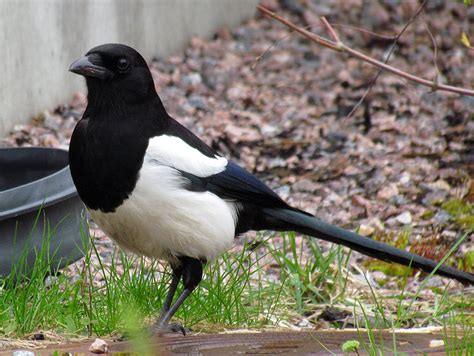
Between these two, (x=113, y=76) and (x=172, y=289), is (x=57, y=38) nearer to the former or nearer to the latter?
(x=113, y=76)

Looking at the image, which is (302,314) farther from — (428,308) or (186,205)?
→ (186,205)

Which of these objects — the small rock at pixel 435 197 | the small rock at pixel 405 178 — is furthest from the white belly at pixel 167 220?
the small rock at pixel 405 178

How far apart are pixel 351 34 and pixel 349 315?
412 cm

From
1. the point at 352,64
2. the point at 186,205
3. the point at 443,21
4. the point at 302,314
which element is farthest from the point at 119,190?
the point at 443,21

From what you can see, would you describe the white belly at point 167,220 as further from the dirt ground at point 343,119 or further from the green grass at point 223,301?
the dirt ground at point 343,119

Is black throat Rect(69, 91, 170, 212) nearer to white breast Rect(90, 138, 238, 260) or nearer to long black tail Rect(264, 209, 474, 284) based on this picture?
white breast Rect(90, 138, 238, 260)

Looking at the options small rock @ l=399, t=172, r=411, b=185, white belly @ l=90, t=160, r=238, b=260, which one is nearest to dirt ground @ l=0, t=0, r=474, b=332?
small rock @ l=399, t=172, r=411, b=185

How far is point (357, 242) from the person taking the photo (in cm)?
336

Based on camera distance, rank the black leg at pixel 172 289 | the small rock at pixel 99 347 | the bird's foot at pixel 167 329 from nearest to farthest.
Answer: the small rock at pixel 99 347, the bird's foot at pixel 167 329, the black leg at pixel 172 289

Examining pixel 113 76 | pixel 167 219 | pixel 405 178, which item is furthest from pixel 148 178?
pixel 405 178

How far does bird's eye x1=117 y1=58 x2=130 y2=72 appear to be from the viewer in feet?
10.1

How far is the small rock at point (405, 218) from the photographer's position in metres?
4.72

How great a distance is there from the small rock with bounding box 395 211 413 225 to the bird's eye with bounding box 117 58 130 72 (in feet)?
6.71

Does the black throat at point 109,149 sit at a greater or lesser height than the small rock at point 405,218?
greater
